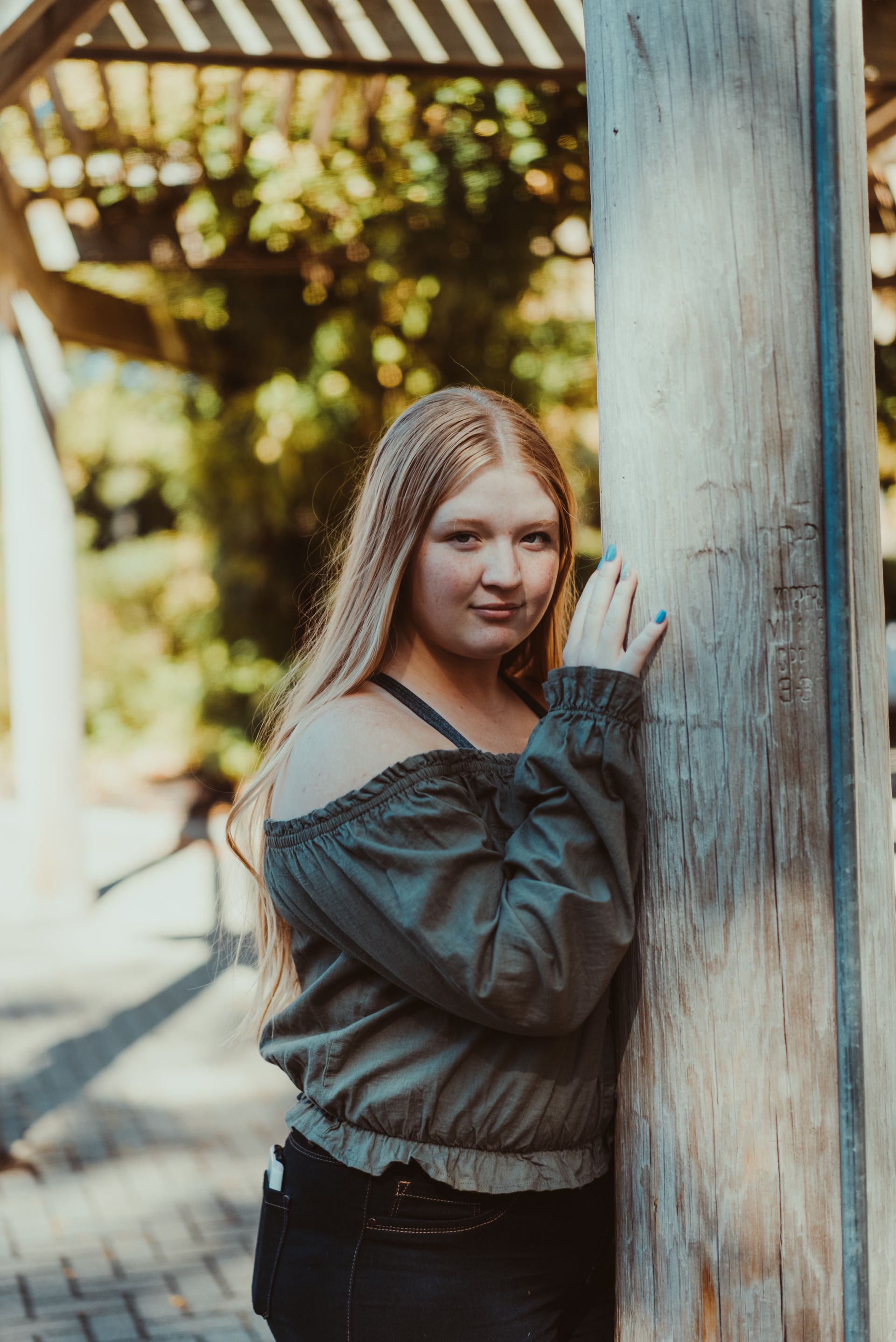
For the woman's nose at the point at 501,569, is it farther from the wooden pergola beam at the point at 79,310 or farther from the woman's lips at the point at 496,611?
the wooden pergola beam at the point at 79,310

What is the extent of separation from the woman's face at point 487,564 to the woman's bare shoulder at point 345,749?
13cm

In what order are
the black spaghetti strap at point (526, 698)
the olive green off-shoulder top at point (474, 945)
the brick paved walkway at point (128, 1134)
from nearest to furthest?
the olive green off-shoulder top at point (474, 945) < the black spaghetti strap at point (526, 698) < the brick paved walkway at point (128, 1134)

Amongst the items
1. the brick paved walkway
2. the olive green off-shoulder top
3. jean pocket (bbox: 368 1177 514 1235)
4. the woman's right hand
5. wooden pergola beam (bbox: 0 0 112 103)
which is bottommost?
the brick paved walkway

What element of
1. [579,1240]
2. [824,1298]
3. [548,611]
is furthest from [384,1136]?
[548,611]

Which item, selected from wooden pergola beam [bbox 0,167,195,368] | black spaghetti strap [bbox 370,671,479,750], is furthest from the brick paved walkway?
wooden pergola beam [bbox 0,167,195,368]

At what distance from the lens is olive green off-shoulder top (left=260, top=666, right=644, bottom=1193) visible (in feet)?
4.33

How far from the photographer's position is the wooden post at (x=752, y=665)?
52.8 inches

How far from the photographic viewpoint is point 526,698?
1861mm

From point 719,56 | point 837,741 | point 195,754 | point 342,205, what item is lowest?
point 195,754

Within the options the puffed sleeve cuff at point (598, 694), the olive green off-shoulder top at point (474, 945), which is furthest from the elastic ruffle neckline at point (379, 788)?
the puffed sleeve cuff at point (598, 694)

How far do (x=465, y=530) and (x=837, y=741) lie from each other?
50 cm

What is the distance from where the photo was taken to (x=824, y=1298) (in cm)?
135

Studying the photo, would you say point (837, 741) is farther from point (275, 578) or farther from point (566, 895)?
point (275, 578)

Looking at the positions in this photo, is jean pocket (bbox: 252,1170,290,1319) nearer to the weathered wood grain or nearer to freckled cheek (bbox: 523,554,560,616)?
the weathered wood grain
